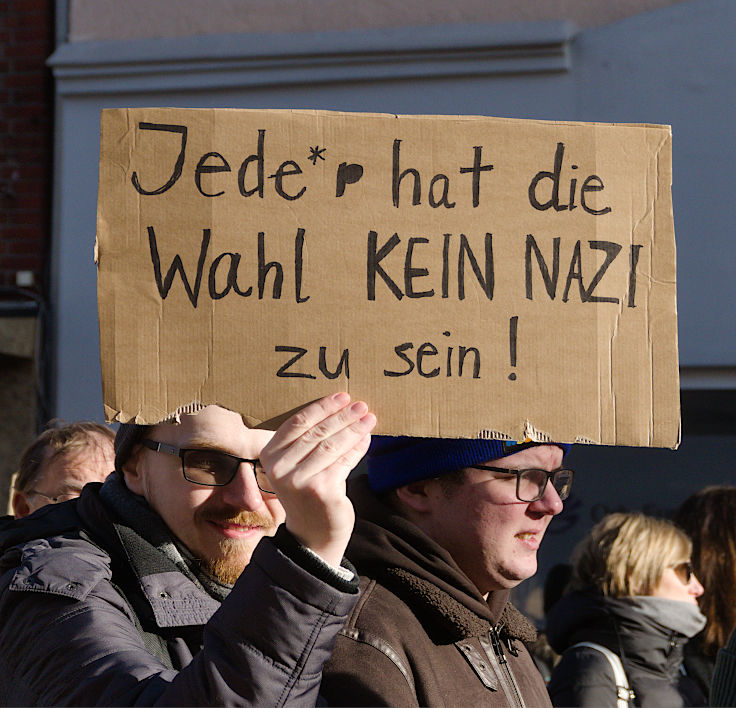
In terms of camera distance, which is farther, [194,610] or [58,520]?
[58,520]

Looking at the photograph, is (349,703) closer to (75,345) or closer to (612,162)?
(612,162)

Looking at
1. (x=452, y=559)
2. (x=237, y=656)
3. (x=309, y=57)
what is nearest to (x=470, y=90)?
(x=309, y=57)

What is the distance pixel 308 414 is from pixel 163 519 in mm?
559

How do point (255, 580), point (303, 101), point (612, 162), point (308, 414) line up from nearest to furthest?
point (255, 580) → point (308, 414) → point (612, 162) → point (303, 101)

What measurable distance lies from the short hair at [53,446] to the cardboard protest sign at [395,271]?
4.77 feet

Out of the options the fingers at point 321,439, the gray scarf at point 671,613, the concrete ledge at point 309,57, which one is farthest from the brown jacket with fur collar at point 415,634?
the concrete ledge at point 309,57

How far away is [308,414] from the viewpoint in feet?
5.35

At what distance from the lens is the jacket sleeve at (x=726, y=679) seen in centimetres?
217

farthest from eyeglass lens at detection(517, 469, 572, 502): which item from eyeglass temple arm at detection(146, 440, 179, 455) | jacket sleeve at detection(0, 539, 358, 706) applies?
jacket sleeve at detection(0, 539, 358, 706)

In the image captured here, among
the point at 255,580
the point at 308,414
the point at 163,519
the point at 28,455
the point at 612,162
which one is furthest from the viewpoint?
the point at 28,455

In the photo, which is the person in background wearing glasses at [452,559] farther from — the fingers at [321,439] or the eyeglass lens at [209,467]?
the fingers at [321,439]

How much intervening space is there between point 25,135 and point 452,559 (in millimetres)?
4501

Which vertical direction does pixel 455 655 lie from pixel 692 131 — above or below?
below

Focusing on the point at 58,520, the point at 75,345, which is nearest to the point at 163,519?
the point at 58,520
